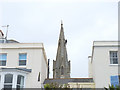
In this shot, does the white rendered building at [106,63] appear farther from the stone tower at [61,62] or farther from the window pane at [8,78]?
the stone tower at [61,62]

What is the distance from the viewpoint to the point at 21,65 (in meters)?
22.6

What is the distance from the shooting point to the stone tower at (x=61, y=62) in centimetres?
7000

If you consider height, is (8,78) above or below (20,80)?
above

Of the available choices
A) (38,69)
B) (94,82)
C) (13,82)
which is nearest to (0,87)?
(13,82)

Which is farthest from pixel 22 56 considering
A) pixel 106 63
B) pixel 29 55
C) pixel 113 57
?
pixel 113 57

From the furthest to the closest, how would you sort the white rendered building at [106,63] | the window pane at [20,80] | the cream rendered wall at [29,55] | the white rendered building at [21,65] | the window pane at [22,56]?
the window pane at [22,56] → the cream rendered wall at [29,55] → the white rendered building at [106,63] → the window pane at [20,80] → the white rendered building at [21,65]

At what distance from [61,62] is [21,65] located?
50595 mm

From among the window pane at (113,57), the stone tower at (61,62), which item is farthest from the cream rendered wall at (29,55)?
the stone tower at (61,62)

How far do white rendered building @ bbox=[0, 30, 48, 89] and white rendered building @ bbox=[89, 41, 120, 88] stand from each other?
5023 millimetres

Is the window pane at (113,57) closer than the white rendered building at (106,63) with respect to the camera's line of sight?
No

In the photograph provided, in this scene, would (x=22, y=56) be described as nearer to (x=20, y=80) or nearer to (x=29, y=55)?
(x=29, y=55)

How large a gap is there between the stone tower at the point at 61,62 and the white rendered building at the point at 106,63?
1849 inches

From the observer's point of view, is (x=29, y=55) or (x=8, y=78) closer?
(x=8, y=78)

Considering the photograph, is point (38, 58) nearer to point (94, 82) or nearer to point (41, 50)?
point (41, 50)
